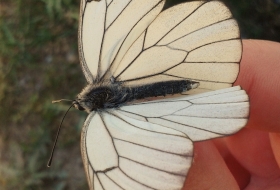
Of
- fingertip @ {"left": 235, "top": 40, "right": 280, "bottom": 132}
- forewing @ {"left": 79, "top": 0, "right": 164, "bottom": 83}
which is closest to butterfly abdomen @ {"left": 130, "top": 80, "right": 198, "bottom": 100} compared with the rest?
forewing @ {"left": 79, "top": 0, "right": 164, "bottom": 83}

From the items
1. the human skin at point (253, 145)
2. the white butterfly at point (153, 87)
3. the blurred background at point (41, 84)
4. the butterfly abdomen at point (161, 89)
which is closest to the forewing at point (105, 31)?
the white butterfly at point (153, 87)

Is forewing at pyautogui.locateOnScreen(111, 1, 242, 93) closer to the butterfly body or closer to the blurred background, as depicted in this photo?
the butterfly body

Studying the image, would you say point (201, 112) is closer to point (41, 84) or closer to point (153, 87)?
point (153, 87)

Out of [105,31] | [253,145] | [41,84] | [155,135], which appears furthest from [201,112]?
[41,84]

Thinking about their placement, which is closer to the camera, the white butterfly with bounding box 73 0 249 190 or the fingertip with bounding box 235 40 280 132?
the white butterfly with bounding box 73 0 249 190

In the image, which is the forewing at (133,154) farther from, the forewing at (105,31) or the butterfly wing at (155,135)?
the forewing at (105,31)

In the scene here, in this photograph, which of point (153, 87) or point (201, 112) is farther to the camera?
point (153, 87)
